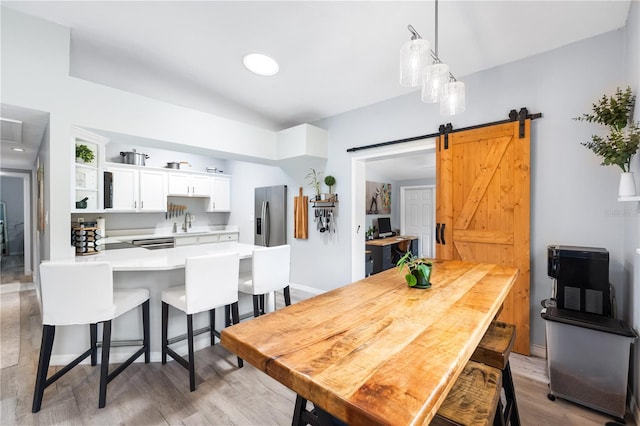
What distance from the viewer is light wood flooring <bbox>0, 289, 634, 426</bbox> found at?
1.75 m

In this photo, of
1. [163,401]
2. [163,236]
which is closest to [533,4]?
[163,401]

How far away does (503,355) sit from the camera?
131cm

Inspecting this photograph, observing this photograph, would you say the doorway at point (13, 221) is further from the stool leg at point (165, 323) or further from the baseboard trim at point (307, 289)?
the stool leg at point (165, 323)

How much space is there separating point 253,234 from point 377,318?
497 cm

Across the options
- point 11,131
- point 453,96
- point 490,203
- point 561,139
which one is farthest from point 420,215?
point 11,131

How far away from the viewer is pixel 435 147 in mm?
3156

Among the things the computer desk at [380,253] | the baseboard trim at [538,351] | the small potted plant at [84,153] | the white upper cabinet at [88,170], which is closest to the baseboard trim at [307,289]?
the computer desk at [380,253]

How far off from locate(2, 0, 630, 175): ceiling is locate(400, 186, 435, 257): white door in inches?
163

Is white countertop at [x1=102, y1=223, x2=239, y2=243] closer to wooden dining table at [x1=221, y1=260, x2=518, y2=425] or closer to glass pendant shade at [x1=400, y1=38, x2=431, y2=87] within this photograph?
wooden dining table at [x1=221, y1=260, x2=518, y2=425]

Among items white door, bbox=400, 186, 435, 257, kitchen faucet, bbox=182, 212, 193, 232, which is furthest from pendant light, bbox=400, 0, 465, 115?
kitchen faucet, bbox=182, 212, 193, 232

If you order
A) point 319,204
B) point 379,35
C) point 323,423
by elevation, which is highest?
point 379,35

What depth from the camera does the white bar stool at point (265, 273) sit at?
8.11 feet

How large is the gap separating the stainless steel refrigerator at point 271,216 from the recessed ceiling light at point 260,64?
2218mm

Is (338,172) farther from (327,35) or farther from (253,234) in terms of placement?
(253,234)
